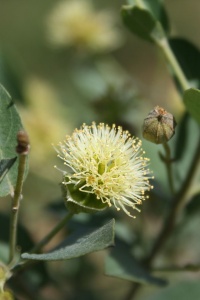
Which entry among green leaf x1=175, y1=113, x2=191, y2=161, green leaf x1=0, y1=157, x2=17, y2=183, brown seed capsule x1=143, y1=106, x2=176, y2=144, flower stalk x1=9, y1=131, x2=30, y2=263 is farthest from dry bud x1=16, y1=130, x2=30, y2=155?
green leaf x1=175, y1=113, x2=191, y2=161

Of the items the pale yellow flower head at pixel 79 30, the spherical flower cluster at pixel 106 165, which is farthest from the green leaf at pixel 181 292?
the pale yellow flower head at pixel 79 30

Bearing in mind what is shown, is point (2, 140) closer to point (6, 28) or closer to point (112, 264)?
point (112, 264)

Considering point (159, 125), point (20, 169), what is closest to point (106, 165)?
point (159, 125)

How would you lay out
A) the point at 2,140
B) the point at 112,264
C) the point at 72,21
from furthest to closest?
the point at 72,21 < the point at 112,264 < the point at 2,140

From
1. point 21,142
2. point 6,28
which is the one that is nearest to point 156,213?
point 21,142

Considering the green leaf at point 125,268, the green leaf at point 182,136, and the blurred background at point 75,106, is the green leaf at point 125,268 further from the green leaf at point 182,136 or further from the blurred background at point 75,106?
the green leaf at point 182,136
